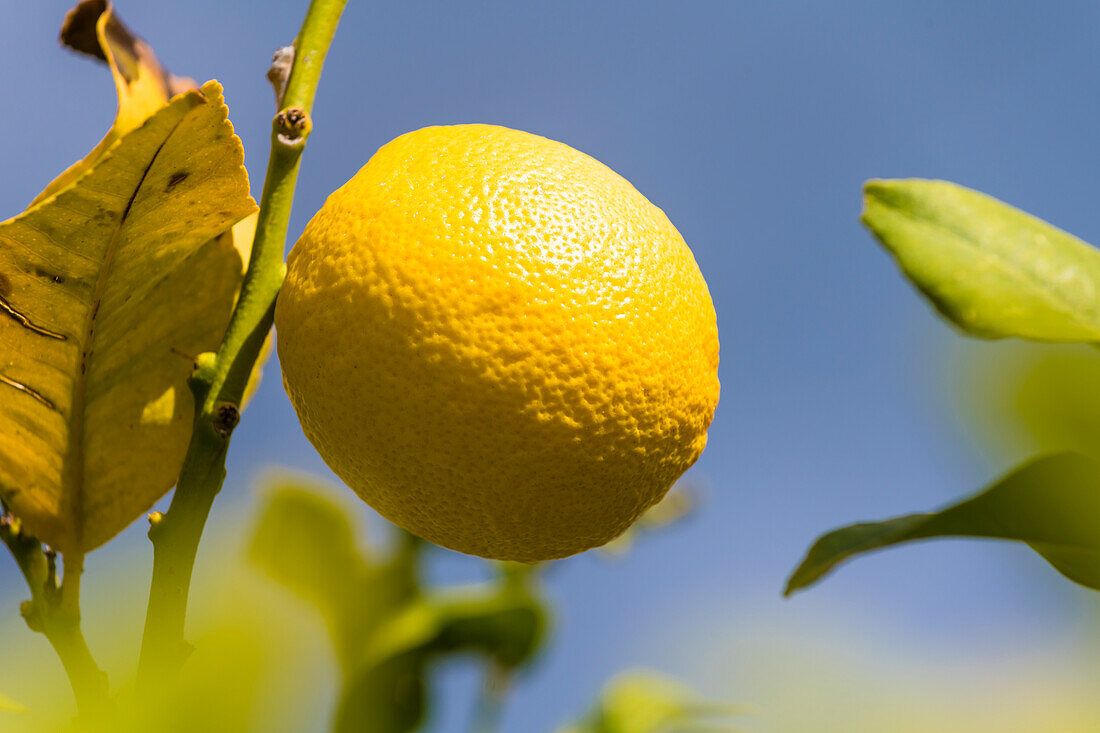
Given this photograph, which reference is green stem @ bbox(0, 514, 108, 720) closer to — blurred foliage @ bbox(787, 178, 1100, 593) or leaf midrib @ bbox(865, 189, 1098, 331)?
blurred foliage @ bbox(787, 178, 1100, 593)

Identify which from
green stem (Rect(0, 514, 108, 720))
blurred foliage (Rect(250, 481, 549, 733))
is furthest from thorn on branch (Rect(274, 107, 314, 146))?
blurred foliage (Rect(250, 481, 549, 733))

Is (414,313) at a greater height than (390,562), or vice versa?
(414,313)

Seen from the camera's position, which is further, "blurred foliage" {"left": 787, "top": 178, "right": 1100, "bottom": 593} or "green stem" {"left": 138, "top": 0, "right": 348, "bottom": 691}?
"green stem" {"left": 138, "top": 0, "right": 348, "bottom": 691}

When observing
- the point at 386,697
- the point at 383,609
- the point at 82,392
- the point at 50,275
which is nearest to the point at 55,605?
the point at 82,392

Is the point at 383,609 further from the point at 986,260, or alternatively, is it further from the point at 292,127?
the point at 986,260

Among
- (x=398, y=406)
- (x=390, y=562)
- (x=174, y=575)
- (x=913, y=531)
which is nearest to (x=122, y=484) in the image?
(x=174, y=575)

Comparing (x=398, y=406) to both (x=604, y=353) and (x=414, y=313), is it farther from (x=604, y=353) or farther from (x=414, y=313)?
(x=604, y=353)
